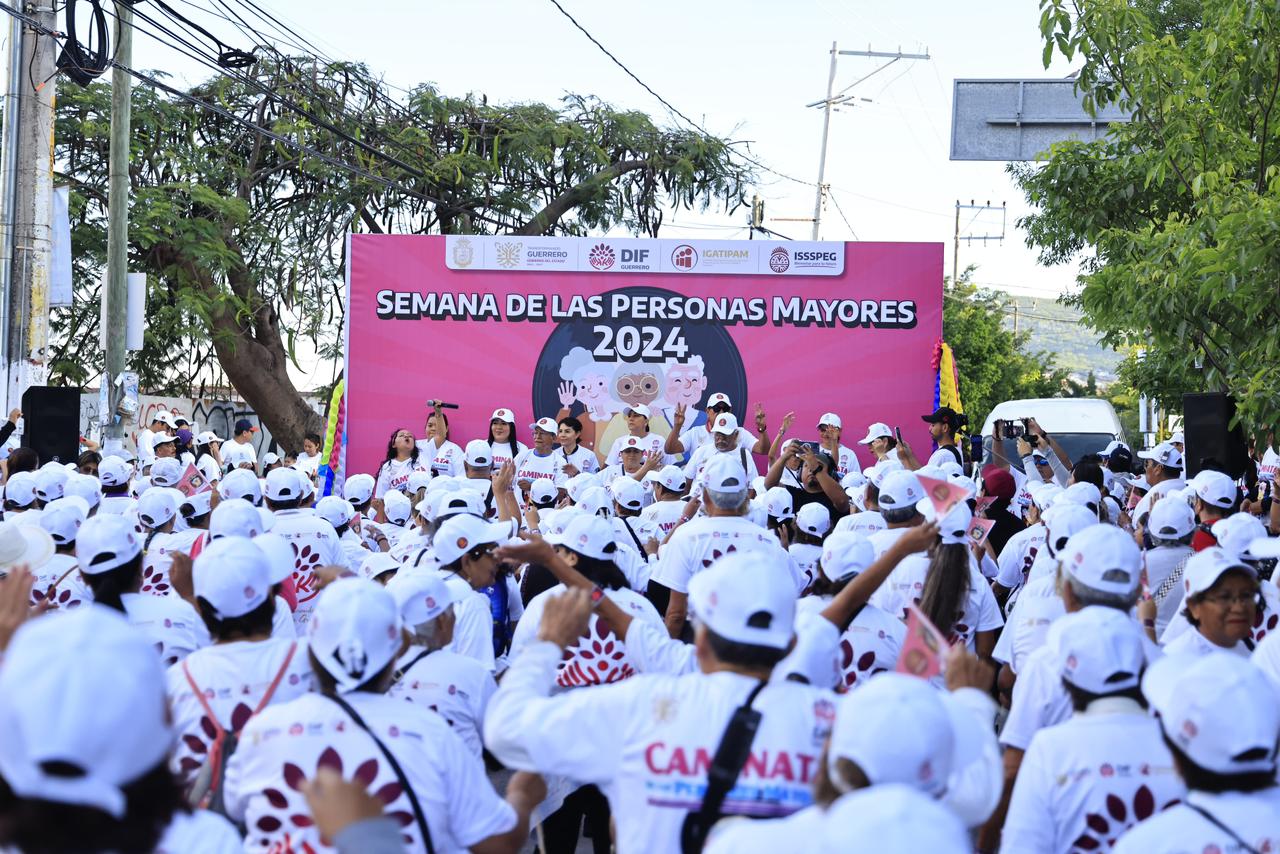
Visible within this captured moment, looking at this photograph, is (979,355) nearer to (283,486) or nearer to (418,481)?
(418,481)

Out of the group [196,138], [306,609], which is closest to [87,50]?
[306,609]

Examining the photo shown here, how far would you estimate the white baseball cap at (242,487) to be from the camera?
8.74 m

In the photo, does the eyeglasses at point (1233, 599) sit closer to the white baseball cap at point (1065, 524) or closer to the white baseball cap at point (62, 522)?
the white baseball cap at point (1065, 524)

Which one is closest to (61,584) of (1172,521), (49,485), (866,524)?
(49,485)

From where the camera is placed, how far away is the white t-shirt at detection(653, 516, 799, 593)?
6832 mm

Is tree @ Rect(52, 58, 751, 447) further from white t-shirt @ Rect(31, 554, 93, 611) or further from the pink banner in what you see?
white t-shirt @ Rect(31, 554, 93, 611)

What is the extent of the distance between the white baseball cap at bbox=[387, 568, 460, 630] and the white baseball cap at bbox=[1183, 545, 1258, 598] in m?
2.65

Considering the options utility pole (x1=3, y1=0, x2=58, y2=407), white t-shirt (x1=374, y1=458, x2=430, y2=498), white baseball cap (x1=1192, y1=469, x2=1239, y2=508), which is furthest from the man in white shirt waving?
utility pole (x1=3, y1=0, x2=58, y2=407)

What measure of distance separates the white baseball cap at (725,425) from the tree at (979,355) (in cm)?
3446

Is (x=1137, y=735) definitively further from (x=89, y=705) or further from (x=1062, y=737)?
(x=89, y=705)

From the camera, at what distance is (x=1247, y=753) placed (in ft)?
9.78

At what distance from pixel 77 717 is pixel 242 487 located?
21.5ft

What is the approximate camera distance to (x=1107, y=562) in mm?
4602

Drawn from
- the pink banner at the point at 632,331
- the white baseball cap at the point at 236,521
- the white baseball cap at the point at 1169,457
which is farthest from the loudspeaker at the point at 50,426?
the white baseball cap at the point at 1169,457
